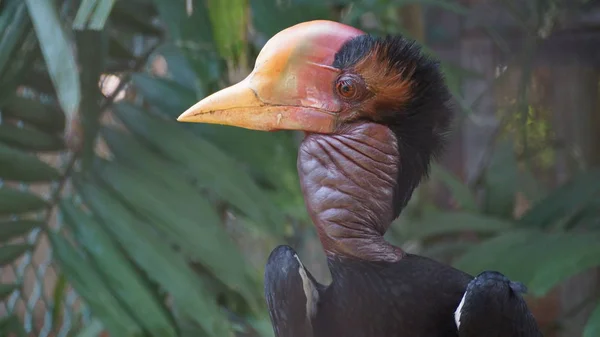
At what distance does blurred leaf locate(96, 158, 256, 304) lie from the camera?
1.80 feet

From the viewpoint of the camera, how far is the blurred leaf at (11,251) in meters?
0.62

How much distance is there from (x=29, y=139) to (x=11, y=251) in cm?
11

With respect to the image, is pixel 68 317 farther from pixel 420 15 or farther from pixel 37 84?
pixel 420 15

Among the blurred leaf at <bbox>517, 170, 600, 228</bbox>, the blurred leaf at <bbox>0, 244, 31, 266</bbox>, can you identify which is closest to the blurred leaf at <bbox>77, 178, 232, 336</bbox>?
the blurred leaf at <bbox>0, 244, 31, 266</bbox>

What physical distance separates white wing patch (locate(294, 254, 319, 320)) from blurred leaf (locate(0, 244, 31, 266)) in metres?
0.38

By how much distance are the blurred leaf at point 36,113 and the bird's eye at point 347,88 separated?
0.43m

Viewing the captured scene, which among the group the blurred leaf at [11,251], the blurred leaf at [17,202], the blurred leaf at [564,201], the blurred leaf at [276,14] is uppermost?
the blurred leaf at [276,14]

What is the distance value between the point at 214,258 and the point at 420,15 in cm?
49

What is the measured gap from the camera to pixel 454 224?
0.78m

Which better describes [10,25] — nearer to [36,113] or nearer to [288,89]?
[36,113]

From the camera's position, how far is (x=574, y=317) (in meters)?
0.78

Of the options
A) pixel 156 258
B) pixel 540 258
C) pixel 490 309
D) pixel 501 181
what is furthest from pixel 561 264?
pixel 501 181

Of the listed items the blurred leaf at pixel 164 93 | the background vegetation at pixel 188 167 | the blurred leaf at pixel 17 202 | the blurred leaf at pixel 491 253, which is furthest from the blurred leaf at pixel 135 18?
the blurred leaf at pixel 491 253

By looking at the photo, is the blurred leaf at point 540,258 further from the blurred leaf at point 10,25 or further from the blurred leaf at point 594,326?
the blurred leaf at point 10,25
